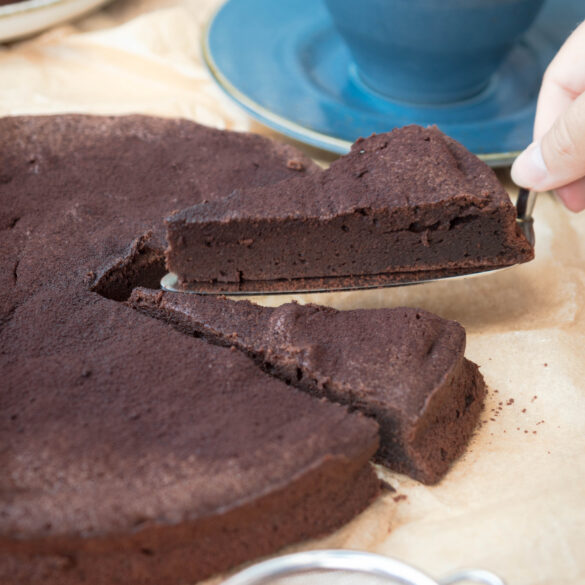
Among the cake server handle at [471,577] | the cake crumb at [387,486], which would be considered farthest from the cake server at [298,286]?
the cake server handle at [471,577]

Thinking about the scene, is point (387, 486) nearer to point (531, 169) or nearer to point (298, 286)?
point (298, 286)

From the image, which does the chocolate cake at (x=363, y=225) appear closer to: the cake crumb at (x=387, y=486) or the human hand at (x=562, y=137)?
the human hand at (x=562, y=137)

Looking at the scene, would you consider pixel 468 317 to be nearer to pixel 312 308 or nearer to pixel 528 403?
pixel 528 403

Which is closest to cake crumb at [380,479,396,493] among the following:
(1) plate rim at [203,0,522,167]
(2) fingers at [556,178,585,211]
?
(2) fingers at [556,178,585,211]

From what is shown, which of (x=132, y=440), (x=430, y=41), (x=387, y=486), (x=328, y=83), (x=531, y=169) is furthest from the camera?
(x=328, y=83)

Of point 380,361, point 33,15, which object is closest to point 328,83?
point 33,15

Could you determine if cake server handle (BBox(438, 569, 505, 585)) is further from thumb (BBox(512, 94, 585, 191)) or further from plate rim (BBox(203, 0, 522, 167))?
plate rim (BBox(203, 0, 522, 167))
